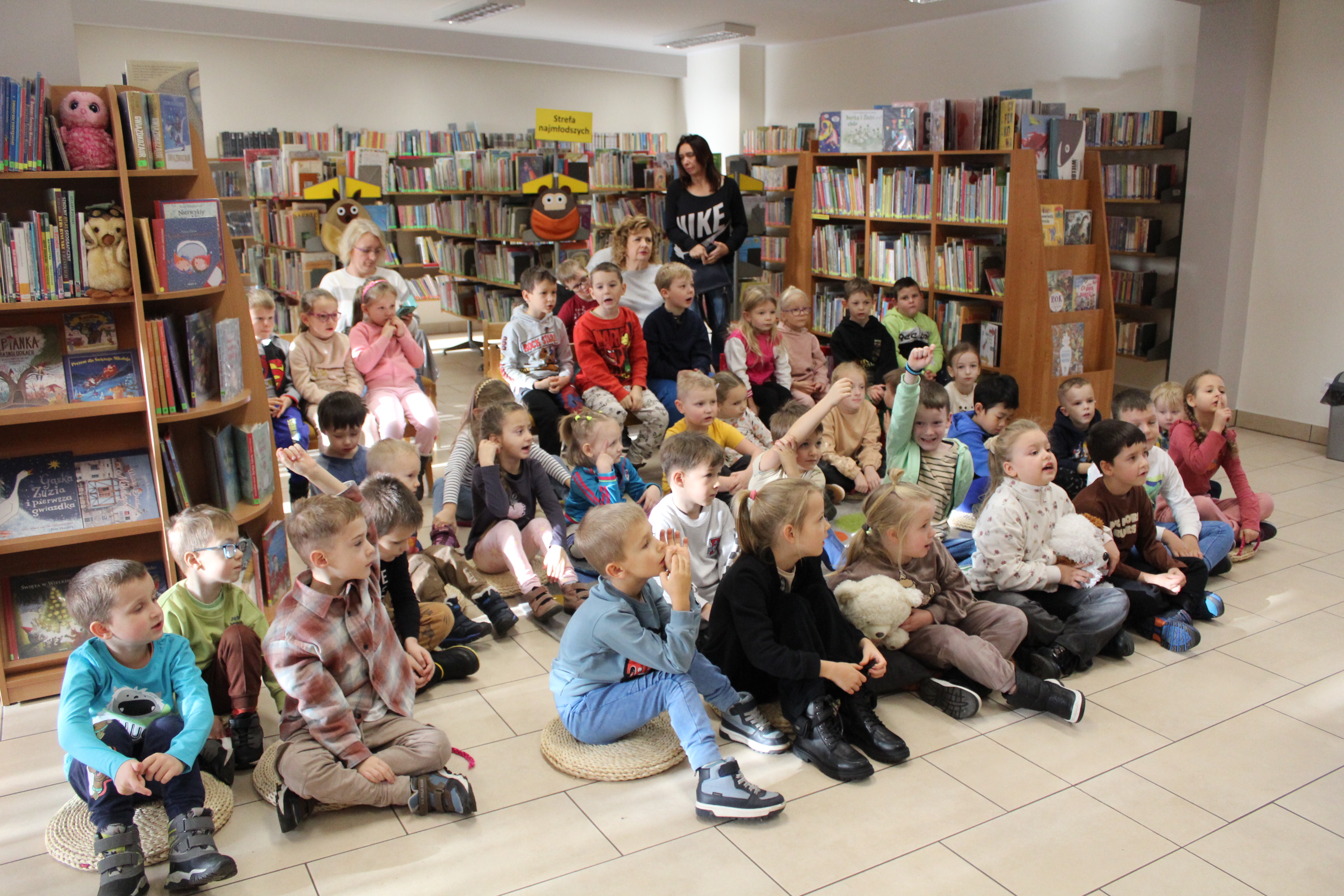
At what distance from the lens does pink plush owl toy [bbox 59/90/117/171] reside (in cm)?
280

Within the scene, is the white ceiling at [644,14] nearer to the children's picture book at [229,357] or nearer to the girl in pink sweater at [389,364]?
the girl in pink sweater at [389,364]

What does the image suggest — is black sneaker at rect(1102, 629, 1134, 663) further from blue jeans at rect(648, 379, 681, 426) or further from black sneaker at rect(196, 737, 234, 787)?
black sneaker at rect(196, 737, 234, 787)

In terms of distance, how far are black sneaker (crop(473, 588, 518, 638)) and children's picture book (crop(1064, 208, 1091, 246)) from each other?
12.8ft

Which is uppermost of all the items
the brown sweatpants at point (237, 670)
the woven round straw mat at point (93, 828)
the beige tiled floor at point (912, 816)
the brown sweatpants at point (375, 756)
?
the brown sweatpants at point (237, 670)

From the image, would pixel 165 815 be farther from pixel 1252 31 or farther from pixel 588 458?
pixel 1252 31

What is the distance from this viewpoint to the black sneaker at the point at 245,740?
8.31 feet

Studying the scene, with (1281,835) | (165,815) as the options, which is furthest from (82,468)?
(1281,835)

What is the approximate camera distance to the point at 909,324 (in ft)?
18.5

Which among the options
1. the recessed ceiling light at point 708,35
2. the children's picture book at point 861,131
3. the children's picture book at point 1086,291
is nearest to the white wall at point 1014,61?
the recessed ceiling light at point 708,35

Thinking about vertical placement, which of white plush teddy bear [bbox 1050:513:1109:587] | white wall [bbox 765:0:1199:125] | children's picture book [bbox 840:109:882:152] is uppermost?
white wall [bbox 765:0:1199:125]

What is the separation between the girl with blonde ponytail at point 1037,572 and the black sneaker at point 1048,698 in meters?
0.19

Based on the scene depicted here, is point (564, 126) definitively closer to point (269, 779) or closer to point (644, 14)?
point (644, 14)

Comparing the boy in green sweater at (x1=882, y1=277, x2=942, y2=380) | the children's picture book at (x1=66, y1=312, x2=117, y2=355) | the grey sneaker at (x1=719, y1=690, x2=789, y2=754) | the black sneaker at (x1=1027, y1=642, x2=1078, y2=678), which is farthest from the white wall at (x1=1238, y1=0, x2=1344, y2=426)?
the children's picture book at (x1=66, y1=312, x2=117, y2=355)

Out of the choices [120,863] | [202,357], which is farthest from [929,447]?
[120,863]
